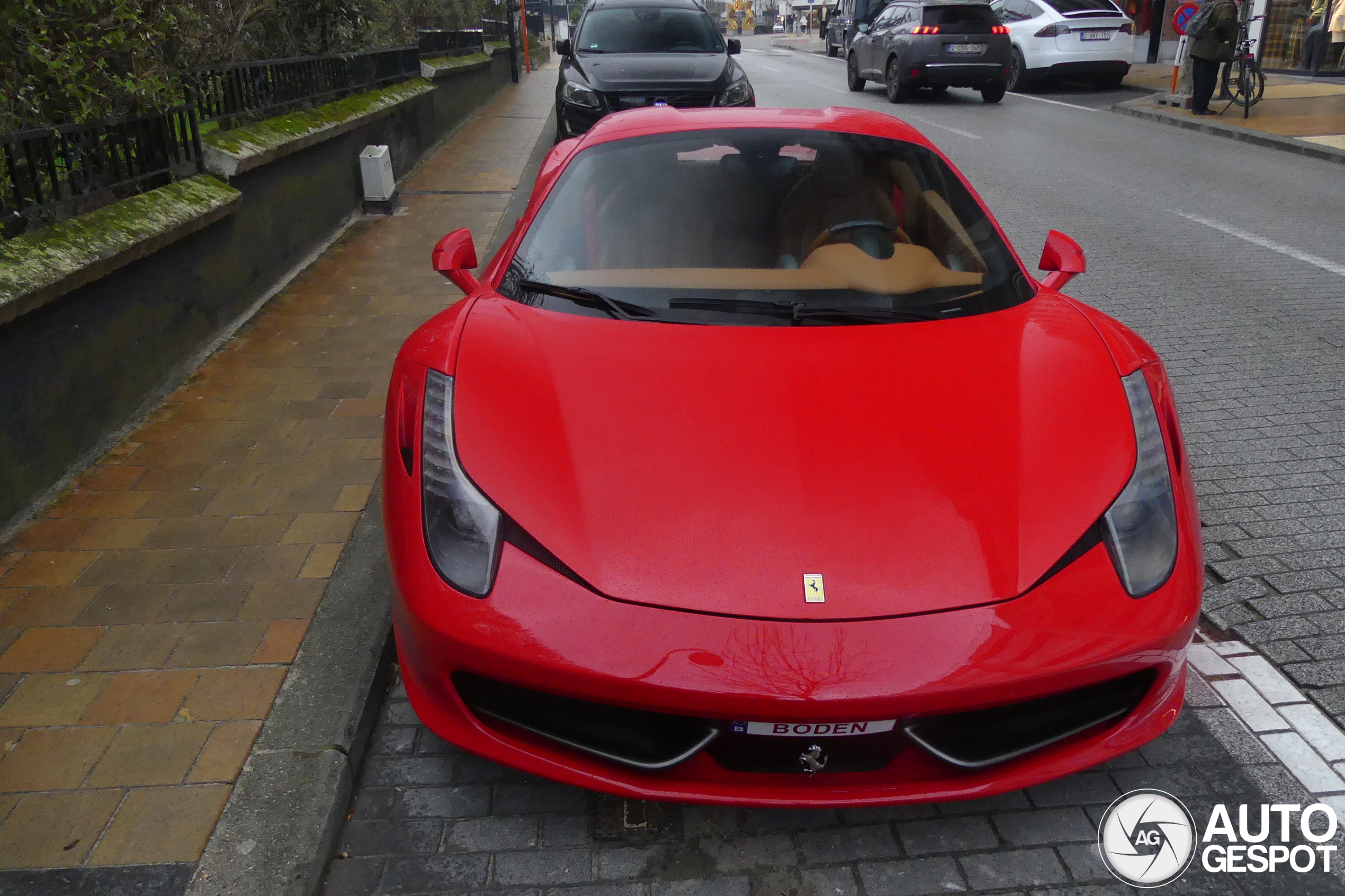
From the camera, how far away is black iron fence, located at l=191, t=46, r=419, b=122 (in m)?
6.20

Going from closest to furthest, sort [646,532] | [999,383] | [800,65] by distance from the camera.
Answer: [646,532]
[999,383]
[800,65]

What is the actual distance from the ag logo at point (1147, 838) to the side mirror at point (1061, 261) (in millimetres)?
1598

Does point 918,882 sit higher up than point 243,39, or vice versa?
point 243,39

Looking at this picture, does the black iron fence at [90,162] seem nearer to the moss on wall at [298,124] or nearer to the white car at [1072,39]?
the moss on wall at [298,124]

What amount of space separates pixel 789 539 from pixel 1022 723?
0.61 m

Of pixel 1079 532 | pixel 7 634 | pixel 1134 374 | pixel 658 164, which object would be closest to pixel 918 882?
pixel 1079 532

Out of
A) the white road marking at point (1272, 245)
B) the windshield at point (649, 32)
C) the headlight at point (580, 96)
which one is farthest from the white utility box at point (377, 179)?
the white road marking at point (1272, 245)

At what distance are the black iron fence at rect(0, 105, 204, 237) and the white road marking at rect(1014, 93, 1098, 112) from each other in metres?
14.7

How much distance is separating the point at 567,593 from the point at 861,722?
63cm

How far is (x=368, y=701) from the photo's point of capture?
8.70 ft

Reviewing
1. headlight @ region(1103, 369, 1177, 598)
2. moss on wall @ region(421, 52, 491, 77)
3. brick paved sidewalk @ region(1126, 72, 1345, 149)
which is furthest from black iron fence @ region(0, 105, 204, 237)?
brick paved sidewalk @ region(1126, 72, 1345, 149)

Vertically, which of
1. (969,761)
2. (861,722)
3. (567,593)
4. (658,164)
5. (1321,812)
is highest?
(658,164)

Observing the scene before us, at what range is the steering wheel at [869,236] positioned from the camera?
3.15 metres

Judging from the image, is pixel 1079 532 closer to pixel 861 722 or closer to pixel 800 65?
pixel 861 722
